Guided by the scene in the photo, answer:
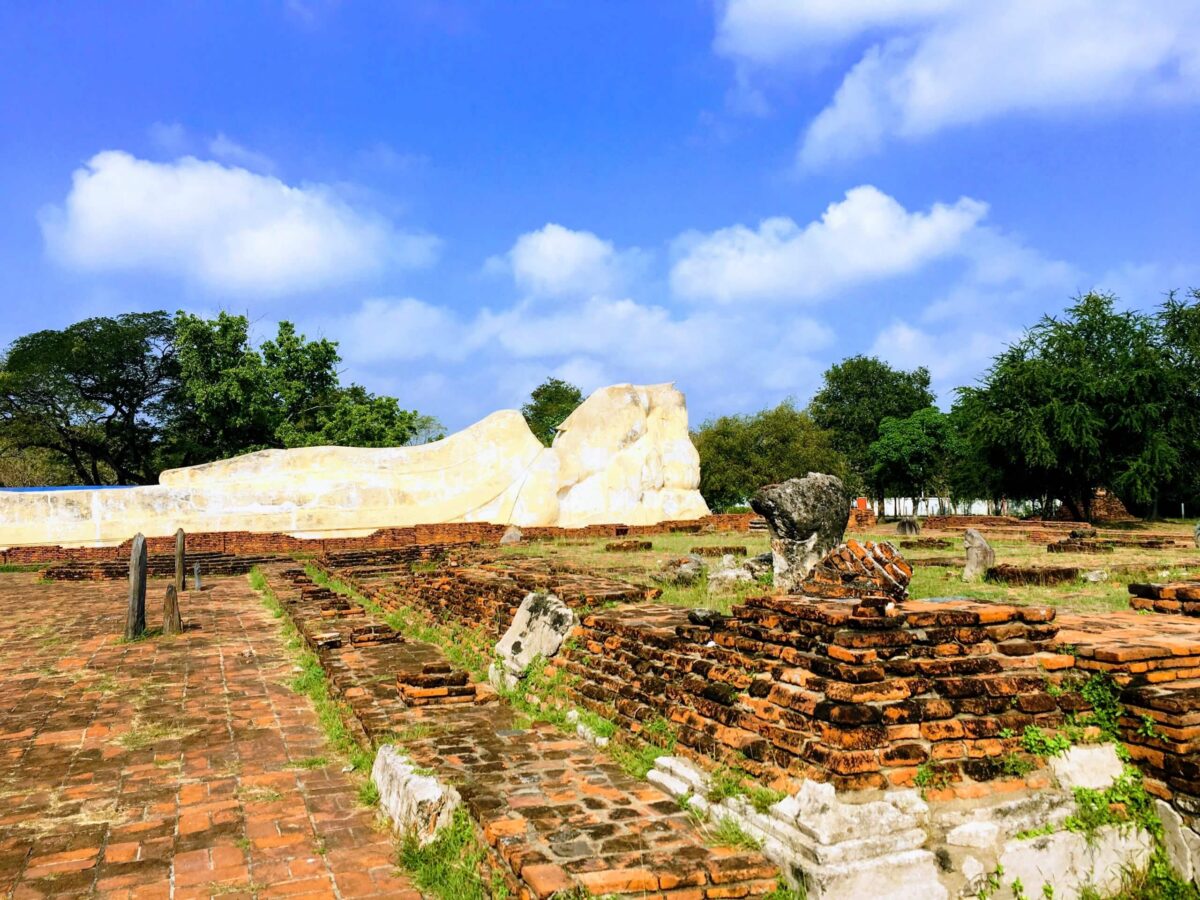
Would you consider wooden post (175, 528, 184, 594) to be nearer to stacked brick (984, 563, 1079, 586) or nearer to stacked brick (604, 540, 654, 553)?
stacked brick (604, 540, 654, 553)

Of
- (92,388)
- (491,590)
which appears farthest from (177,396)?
(491,590)

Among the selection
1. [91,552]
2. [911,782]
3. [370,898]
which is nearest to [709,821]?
[911,782]

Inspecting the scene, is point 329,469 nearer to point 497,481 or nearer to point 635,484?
point 497,481

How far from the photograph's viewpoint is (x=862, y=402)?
48.5 metres

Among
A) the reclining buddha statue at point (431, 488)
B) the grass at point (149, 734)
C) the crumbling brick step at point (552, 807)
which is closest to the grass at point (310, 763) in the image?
the crumbling brick step at point (552, 807)

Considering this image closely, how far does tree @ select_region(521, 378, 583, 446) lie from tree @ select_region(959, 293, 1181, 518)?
25822 millimetres

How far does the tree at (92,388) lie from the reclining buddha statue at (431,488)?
1371cm

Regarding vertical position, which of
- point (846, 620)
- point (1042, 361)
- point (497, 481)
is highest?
point (1042, 361)

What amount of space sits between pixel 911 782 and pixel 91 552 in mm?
20926

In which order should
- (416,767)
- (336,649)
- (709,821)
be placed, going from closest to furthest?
1. (709,821)
2. (416,767)
3. (336,649)

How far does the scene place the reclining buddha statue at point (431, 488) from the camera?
2083cm

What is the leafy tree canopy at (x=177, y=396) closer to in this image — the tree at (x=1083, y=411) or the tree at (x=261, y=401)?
the tree at (x=261, y=401)

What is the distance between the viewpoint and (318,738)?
6.04 m

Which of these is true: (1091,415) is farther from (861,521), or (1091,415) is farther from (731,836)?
(731,836)
